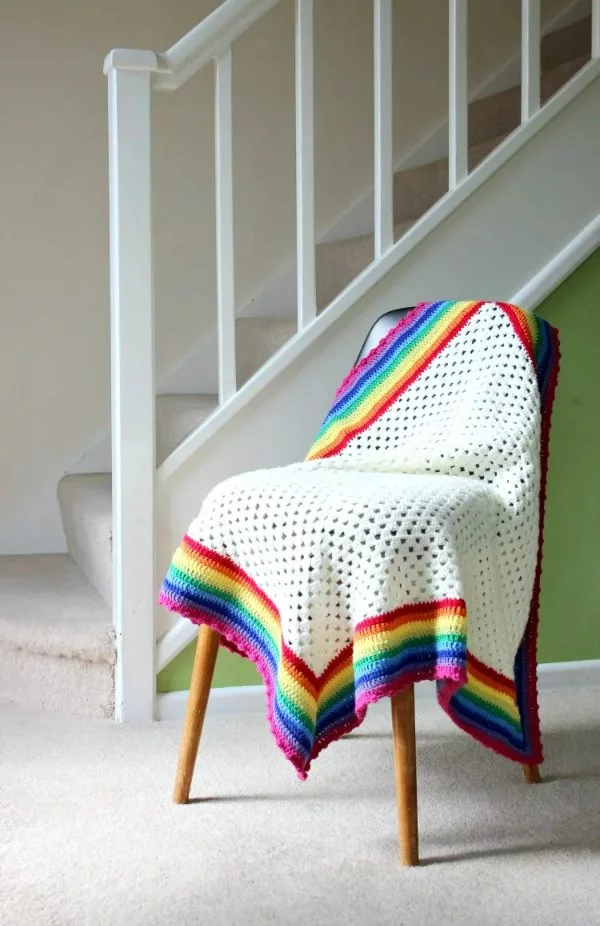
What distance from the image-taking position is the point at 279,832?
1.54m

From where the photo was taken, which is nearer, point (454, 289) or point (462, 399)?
point (462, 399)

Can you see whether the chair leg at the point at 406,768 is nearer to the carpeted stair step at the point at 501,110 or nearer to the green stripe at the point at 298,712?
the green stripe at the point at 298,712

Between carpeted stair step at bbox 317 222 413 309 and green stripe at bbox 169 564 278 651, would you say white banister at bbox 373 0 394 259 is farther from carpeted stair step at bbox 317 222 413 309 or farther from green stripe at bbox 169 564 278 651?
green stripe at bbox 169 564 278 651

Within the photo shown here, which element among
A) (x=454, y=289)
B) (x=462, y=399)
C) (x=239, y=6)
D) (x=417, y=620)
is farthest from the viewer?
(x=454, y=289)

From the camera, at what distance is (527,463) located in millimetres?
1585

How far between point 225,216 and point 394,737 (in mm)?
1034

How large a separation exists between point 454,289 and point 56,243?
110 cm

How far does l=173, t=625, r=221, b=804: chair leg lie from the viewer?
1587 millimetres

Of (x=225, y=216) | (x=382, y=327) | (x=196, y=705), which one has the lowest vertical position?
(x=196, y=705)

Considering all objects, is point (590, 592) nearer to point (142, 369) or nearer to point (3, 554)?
point (142, 369)

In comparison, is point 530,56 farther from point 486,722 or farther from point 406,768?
point 406,768

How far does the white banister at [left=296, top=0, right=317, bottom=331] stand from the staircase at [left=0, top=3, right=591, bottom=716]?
0.43 m

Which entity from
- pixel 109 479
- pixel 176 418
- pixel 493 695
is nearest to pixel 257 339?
pixel 176 418

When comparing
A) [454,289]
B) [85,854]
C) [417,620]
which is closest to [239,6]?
[454,289]
